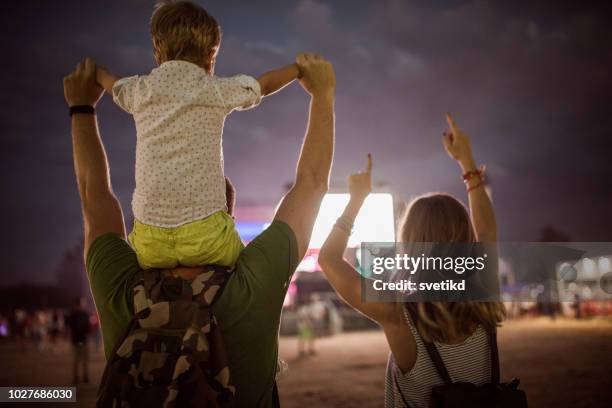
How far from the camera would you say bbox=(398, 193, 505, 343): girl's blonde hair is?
1.65 metres

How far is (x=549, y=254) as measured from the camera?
2.16 m

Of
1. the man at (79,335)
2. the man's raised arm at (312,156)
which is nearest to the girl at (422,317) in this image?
the man's raised arm at (312,156)

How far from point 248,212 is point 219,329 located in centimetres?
2416

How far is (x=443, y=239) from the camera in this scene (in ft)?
5.63

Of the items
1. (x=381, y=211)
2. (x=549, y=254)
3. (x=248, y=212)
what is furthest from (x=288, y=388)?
(x=248, y=212)

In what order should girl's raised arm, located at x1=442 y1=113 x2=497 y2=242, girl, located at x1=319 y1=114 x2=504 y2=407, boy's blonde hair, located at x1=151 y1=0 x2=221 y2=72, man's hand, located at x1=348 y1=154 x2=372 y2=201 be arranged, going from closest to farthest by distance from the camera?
boy's blonde hair, located at x1=151 y1=0 x2=221 y2=72 → girl, located at x1=319 y1=114 x2=504 y2=407 → man's hand, located at x1=348 y1=154 x2=372 y2=201 → girl's raised arm, located at x1=442 y1=113 x2=497 y2=242

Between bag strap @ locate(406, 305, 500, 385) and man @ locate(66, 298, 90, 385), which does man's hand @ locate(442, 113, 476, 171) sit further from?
man @ locate(66, 298, 90, 385)

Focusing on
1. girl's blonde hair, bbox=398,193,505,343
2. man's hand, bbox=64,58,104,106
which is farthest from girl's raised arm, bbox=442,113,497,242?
man's hand, bbox=64,58,104,106

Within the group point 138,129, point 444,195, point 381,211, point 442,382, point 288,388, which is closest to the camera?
point 138,129

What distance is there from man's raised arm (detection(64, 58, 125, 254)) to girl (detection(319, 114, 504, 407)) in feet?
2.57

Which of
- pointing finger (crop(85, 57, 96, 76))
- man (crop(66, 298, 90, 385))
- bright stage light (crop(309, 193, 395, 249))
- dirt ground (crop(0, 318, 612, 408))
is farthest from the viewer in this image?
man (crop(66, 298, 90, 385))

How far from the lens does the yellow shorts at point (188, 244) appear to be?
1.05m

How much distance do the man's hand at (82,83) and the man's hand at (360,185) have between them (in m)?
0.97

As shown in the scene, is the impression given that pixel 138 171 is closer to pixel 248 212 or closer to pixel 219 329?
pixel 219 329
